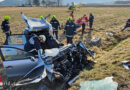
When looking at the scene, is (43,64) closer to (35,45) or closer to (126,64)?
(35,45)

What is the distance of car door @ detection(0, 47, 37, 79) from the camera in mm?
4883

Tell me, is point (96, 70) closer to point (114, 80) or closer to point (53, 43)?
point (114, 80)

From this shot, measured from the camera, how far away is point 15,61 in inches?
195

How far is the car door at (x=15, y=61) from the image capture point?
4.88 metres

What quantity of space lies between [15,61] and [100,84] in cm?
278

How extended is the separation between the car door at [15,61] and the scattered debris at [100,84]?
1.80m

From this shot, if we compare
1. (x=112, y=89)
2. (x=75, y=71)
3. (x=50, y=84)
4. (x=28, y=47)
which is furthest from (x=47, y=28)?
(x=112, y=89)

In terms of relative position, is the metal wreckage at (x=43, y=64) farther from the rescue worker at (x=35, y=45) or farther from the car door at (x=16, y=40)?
the car door at (x=16, y=40)

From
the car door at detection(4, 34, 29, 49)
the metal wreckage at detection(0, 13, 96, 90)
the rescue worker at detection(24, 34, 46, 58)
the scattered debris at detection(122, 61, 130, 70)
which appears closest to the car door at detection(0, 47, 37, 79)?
the metal wreckage at detection(0, 13, 96, 90)

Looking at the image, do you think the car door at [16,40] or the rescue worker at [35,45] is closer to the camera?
the rescue worker at [35,45]

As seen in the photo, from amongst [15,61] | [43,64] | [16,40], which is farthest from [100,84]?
[16,40]

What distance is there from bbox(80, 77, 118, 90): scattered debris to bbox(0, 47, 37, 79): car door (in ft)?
5.91

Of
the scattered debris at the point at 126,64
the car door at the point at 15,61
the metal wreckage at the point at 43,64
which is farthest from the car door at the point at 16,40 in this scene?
the scattered debris at the point at 126,64

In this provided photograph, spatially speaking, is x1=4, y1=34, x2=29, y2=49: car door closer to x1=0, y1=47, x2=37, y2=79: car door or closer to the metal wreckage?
the metal wreckage
